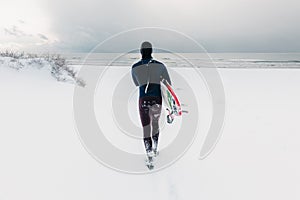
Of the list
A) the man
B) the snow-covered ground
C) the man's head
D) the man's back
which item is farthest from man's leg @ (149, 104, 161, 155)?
the man's head

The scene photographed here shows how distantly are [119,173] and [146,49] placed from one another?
2212 mm

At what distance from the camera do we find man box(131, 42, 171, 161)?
12.1ft

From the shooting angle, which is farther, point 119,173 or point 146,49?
point 146,49

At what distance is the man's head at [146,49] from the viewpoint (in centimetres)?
370

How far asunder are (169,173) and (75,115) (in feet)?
9.86

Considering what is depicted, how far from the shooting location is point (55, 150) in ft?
11.7

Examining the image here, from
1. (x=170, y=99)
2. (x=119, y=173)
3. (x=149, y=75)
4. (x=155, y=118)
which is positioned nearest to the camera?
(x=119, y=173)

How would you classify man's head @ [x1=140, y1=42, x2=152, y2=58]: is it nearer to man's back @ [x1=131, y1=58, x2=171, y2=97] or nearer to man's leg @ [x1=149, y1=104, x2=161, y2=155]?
man's back @ [x1=131, y1=58, x2=171, y2=97]

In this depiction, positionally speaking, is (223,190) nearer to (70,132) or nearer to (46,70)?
(70,132)

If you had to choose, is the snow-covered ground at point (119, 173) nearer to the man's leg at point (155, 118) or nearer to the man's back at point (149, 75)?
the man's leg at point (155, 118)

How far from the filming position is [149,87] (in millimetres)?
3730

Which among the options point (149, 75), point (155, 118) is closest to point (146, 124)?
point (155, 118)

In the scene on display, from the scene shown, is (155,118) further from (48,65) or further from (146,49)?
(48,65)

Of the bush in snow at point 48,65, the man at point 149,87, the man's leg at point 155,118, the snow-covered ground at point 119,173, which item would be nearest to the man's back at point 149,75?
the man at point 149,87
